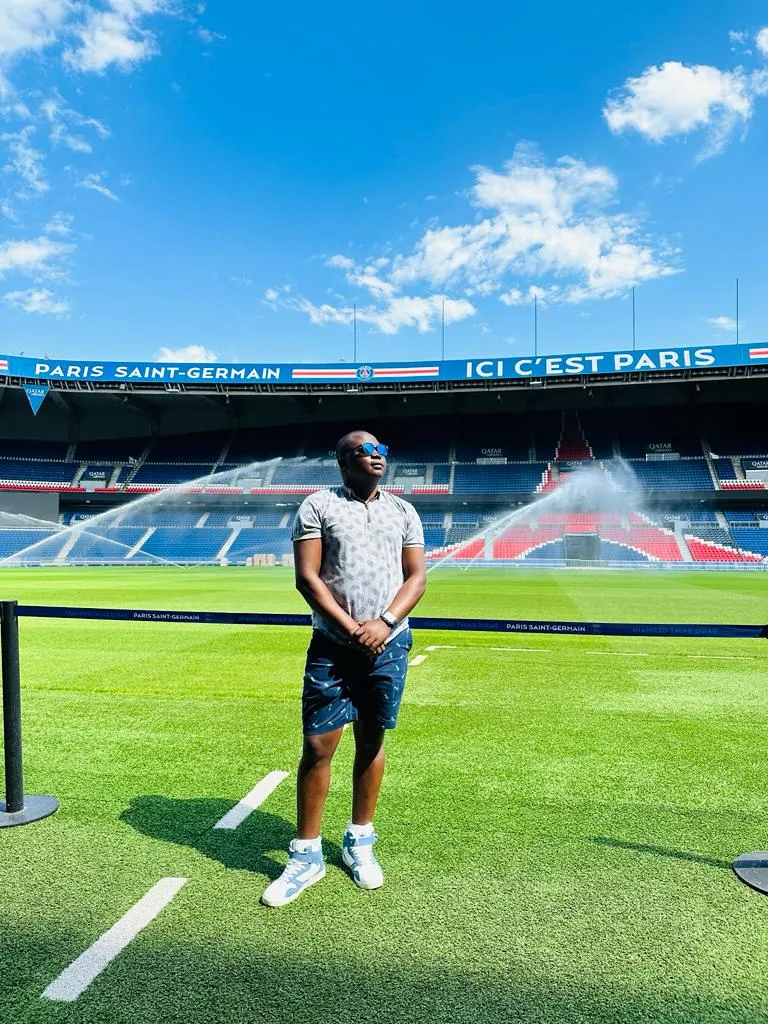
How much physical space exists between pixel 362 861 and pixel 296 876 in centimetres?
31

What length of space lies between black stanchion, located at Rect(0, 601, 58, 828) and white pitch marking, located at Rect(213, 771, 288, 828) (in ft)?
3.36

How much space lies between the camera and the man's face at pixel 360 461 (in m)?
3.09

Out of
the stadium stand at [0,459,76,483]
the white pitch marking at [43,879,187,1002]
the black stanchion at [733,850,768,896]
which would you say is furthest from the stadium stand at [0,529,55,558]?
the black stanchion at [733,850,768,896]

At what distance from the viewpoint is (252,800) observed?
4125 millimetres

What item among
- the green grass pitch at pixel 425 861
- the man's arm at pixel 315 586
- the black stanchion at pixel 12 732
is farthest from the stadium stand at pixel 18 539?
the man's arm at pixel 315 586

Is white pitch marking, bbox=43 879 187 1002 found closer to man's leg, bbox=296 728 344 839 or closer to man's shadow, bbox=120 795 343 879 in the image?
man's shadow, bbox=120 795 343 879

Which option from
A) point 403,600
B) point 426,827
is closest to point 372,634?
point 403,600

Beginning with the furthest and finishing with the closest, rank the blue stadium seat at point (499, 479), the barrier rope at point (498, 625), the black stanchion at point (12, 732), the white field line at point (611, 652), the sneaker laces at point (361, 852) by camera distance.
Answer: the blue stadium seat at point (499, 479) < the white field line at point (611, 652) < the black stanchion at point (12, 732) < the barrier rope at point (498, 625) < the sneaker laces at point (361, 852)

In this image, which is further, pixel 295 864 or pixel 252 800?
pixel 252 800

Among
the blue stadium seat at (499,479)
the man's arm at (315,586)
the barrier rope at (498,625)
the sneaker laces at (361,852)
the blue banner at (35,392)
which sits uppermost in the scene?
the blue banner at (35,392)

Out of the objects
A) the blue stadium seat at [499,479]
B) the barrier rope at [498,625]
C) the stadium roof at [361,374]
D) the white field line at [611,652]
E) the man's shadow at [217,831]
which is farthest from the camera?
the blue stadium seat at [499,479]

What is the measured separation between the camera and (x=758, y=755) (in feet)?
→ 16.7

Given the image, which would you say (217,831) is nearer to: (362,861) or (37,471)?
(362,861)

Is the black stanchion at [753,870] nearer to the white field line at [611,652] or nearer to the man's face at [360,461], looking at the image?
the man's face at [360,461]
